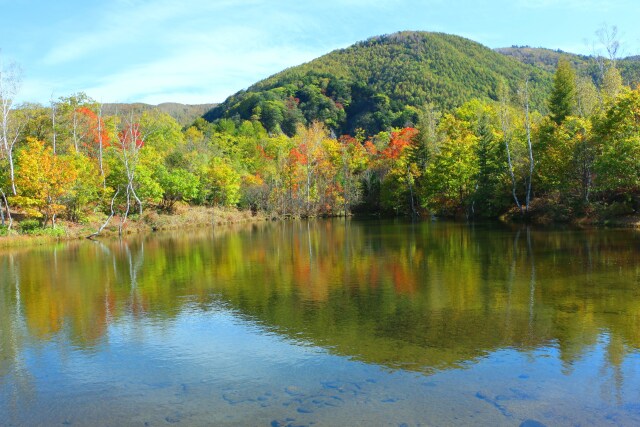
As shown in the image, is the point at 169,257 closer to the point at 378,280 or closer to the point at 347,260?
the point at 347,260

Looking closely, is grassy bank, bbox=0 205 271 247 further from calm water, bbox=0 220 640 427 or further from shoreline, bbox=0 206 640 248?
calm water, bbox=0 220 640 427

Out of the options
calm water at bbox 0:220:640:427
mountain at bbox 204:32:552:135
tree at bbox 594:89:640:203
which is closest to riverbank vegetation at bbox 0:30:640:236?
tree at bbox 594:89:640:203

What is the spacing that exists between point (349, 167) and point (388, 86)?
63.9 metres

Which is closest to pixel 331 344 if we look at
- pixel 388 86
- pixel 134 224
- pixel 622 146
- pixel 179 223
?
pixel 622 146

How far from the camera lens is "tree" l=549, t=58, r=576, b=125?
44.2m

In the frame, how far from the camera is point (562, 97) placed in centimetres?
4434

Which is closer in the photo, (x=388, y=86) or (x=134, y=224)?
(x=134, y=224)

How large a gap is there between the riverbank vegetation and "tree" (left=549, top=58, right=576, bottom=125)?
9 cm

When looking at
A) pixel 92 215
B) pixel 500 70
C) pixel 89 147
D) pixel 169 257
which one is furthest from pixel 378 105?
pixel 169 257

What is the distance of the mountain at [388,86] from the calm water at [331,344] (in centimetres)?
8947

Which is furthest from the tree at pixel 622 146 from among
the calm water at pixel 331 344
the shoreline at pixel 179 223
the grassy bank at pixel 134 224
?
the grassy bank at pixel 134 224

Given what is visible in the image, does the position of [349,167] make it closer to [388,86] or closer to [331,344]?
[331,344]

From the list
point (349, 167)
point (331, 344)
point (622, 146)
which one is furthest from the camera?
point (349, 167)

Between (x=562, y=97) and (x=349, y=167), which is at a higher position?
(x=562, y=97)
